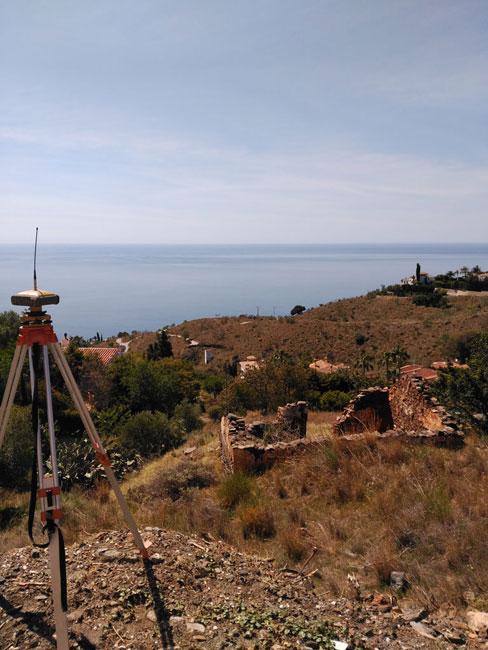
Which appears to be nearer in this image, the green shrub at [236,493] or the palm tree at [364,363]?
the green shrub at [236,493]

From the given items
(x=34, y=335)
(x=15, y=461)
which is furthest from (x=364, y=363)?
(x=34, y=335)

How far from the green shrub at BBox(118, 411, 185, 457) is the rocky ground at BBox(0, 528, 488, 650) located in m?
7.08

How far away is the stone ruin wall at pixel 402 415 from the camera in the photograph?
7243 millimetres

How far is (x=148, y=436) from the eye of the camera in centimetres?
1164

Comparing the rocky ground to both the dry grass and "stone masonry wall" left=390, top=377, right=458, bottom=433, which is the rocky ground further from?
"stone masonry wall" left=390, top=377, right=458, bottom=433

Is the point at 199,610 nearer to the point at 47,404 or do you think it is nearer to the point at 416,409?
the point at 47,404

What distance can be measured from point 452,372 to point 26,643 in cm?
1164

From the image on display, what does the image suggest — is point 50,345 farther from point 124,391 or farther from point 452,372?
point 124,391

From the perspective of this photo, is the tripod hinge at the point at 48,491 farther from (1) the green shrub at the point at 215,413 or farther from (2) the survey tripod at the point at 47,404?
(1) the green shrub at the point at 215,413

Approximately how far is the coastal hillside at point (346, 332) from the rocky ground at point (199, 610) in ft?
106

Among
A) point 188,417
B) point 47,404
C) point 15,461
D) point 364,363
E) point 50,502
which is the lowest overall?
point 364,363

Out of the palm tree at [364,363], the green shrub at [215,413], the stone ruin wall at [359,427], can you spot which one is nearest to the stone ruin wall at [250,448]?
the stone ruin wall at [359,427]

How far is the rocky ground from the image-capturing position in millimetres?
3021

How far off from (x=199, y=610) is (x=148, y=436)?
28.4 feet
